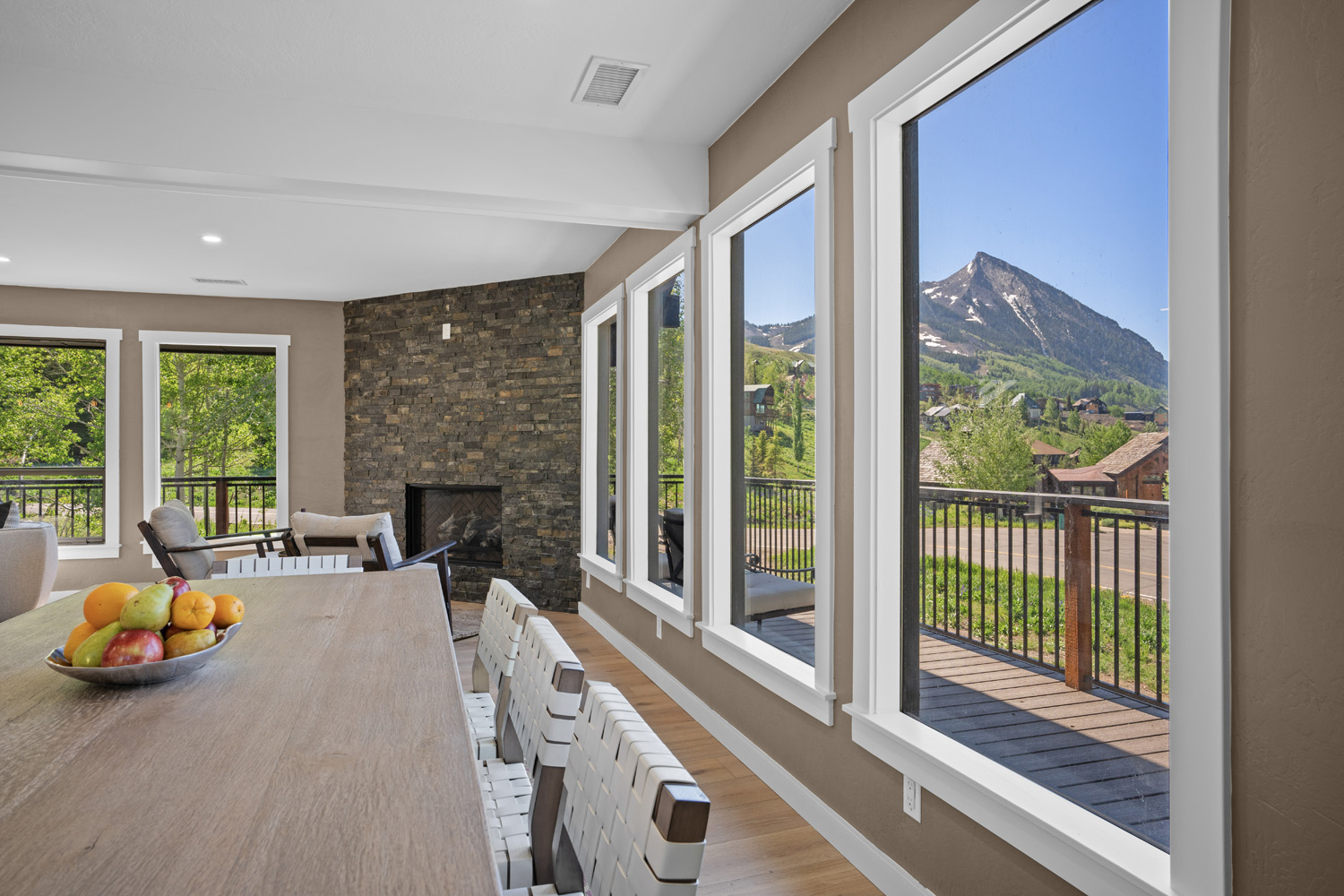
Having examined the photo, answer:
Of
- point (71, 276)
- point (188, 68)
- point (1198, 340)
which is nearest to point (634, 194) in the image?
point (188, 68)

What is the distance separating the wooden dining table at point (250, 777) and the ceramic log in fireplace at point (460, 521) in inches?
182

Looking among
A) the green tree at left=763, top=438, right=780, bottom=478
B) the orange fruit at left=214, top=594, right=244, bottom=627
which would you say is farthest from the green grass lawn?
the orange fruit at left=214, top=594, right=244, bottom=627

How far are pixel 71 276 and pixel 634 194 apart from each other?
16.6 ft

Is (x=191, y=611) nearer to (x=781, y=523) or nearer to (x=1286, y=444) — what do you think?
(x=1286, y=444)

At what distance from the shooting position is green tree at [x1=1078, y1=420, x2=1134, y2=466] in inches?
64.5

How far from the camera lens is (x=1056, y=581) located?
1800 mm

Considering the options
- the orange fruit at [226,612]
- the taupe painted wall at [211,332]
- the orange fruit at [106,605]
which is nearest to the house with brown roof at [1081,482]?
the orange fruit at [226,612]

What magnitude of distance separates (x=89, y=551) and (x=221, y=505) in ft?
3.27

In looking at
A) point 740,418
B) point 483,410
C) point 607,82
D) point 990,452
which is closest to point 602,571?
point 483,410

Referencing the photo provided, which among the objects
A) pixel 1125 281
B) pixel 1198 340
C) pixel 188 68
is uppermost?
pixel 188 68

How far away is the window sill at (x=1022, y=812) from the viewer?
1445 mm

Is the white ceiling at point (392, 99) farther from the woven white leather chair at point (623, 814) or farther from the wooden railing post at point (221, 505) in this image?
the wooden railing post at point (221, 505)

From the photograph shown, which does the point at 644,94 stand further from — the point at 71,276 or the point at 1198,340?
the point at 71,276

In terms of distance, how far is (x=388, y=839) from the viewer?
864 mm
